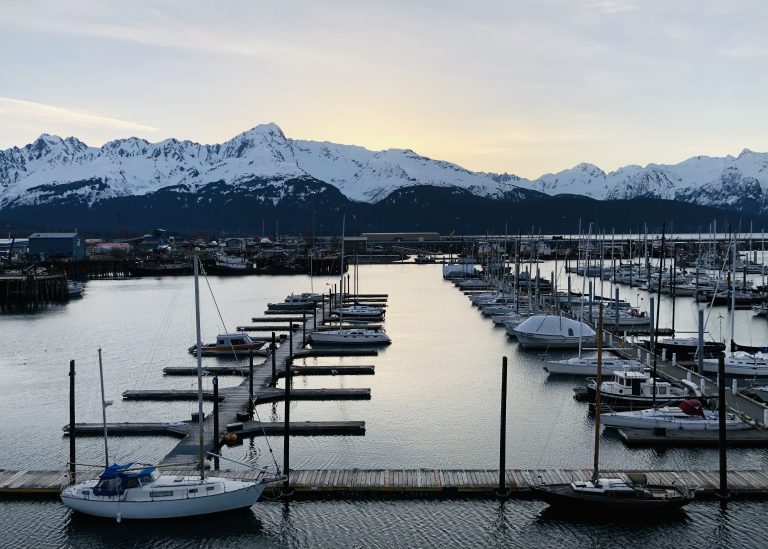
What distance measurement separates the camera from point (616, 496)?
24.5 meters

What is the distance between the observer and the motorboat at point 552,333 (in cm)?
5422

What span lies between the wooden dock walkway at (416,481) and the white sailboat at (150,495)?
5.45 ft

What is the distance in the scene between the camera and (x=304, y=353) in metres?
53.7

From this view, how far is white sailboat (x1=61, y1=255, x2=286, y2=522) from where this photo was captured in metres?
24.2

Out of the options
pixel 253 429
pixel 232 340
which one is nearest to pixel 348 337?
pixel 232 340

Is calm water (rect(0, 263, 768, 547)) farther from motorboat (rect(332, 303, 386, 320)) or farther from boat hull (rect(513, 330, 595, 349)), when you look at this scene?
motorboat (rect(332, 303, 386, 320))

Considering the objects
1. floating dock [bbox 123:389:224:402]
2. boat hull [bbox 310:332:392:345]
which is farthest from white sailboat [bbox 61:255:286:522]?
boat hull [bbox 310:332:392:345]

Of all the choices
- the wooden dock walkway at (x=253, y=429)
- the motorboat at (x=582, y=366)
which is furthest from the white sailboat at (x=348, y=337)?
the wooden dock walkway at (x=253, y=429)

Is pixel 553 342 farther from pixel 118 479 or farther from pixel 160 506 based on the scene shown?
pixel 118 479

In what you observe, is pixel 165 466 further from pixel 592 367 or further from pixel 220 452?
pixel 592 367

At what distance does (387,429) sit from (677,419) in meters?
12.4

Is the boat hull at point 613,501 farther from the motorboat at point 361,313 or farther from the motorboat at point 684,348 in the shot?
the motorboat at point 361,313

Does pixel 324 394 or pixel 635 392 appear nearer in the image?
pixel 635 392

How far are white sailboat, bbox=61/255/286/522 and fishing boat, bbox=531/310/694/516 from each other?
9600mm
